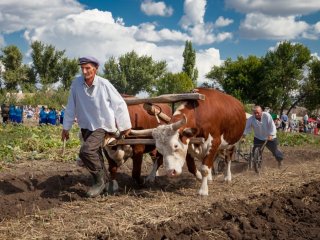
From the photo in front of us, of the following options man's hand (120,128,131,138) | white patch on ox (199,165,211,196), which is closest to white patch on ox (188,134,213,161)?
white patch on ox (199,165,211,196)

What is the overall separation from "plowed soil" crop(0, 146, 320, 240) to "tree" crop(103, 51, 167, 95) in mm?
53630

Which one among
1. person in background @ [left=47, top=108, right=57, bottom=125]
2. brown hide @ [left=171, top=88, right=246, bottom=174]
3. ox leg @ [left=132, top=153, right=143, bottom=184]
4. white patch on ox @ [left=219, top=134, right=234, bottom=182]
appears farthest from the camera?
person in background @ [left=47, top=108, right=57, bottom=125]

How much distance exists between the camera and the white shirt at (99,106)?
6395mm

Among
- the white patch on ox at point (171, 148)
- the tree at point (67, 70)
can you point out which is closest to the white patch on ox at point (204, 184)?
the white patch on ox at point (171, 148)

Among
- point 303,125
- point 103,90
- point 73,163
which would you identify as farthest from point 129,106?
point 303,125

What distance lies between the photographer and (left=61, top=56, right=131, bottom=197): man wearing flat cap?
6.32 m

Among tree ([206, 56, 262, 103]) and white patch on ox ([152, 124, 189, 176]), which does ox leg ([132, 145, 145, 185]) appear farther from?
tree ([206, 56, 262, 103])

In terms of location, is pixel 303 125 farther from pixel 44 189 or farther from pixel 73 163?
pixel 44 189

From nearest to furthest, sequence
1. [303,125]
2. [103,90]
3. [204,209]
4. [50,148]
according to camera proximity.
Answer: [204,209]
[103,90]
[50,148]
[303,125]

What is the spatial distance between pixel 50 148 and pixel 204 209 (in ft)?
27.1

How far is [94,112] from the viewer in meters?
6.44

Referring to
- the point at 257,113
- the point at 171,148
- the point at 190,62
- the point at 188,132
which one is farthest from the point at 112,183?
the point at 190,62

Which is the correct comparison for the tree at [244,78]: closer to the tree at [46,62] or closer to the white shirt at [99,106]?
the tree at [46,62]

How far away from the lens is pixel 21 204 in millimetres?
6398
